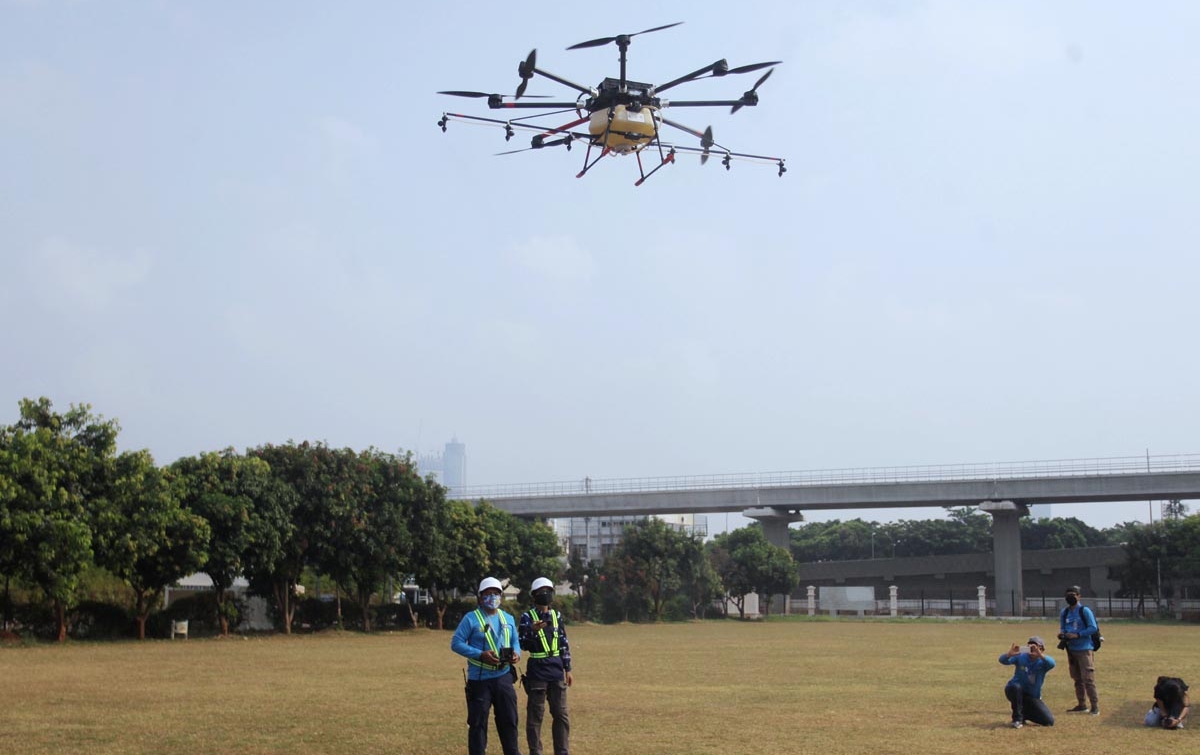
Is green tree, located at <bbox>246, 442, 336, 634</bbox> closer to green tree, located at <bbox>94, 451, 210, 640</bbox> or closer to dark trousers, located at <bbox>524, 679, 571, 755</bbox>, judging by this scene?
green tree, located at <bbox>94, 451, 210, 640</bbox>

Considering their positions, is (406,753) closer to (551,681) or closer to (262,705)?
(551,681)

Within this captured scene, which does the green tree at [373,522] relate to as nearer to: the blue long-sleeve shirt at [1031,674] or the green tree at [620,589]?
the green tree at [620,589]

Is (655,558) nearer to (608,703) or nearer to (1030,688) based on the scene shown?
(608,703)

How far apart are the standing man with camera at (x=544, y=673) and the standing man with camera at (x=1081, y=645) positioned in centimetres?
869

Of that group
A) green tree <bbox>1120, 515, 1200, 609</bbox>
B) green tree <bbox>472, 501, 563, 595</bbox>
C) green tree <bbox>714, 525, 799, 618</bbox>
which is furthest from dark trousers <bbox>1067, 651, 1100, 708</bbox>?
green tree <bbox>714, 525, 799, 618</bbox>

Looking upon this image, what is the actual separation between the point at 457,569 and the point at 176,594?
12.8 metres

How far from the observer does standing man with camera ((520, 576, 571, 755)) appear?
1198 cm

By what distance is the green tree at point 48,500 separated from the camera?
34688 mm

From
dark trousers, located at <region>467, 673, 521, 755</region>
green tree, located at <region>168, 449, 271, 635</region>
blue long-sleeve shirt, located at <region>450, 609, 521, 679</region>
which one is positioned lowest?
dark trousers, located at <region>467, 673, 521, 755</region>

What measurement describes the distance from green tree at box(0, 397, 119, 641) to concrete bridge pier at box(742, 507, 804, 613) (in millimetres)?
55830

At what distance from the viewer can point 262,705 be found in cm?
1862

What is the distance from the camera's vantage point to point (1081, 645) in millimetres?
17047

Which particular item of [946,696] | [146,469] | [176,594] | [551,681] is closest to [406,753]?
[551,681]

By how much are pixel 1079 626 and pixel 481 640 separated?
1008 centimetres
